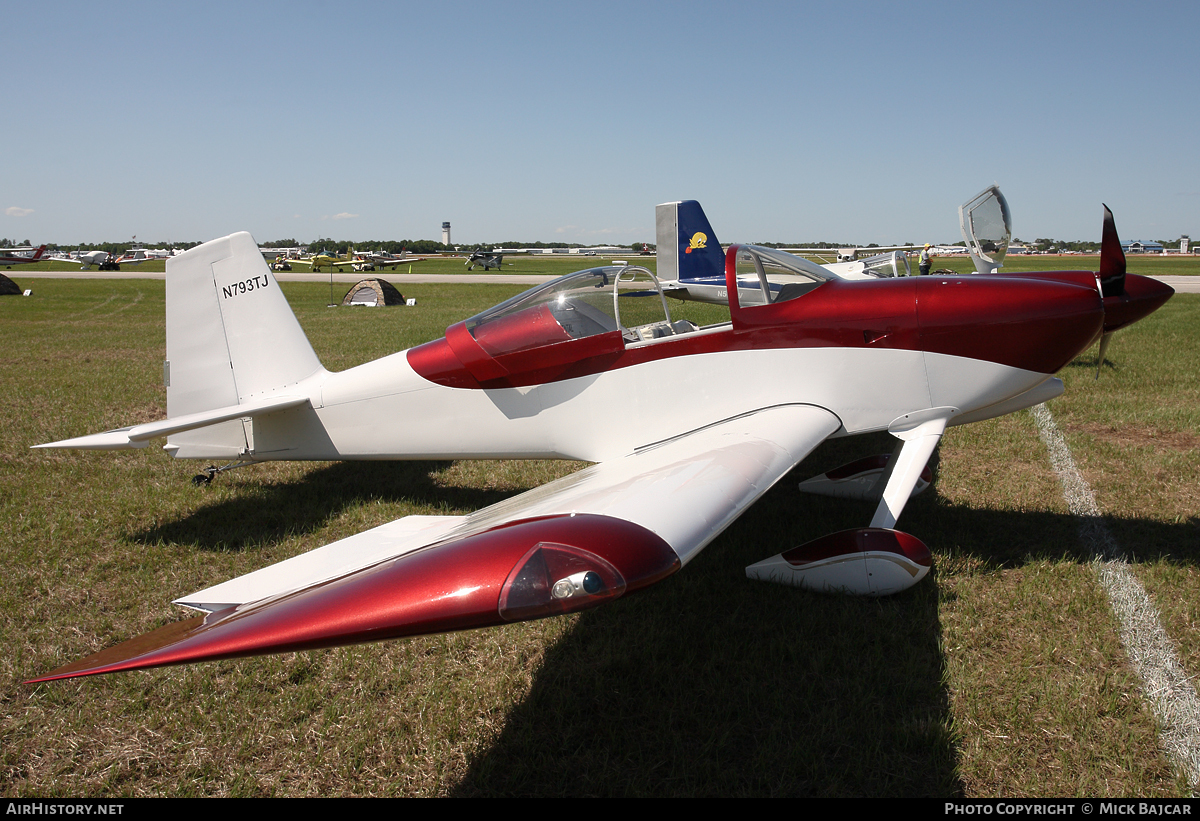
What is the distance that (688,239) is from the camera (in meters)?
14.0

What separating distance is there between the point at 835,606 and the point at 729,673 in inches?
34.4

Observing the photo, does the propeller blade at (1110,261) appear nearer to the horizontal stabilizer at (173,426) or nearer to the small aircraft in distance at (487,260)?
the horizontal stabilizer at (173,426)

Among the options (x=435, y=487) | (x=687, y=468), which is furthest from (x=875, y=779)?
(x=435, y=487)

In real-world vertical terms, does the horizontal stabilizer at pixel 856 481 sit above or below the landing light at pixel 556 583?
below

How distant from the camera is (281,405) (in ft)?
16.6

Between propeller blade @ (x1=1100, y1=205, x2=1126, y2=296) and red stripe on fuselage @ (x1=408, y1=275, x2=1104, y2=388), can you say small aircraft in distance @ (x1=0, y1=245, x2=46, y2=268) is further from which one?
propeller blade @ (x1=1100, y1=205, x2=1126, y2=296)

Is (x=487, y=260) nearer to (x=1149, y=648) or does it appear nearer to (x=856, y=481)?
(x=856, y=481)

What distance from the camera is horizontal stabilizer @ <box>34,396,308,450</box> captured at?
172 inches

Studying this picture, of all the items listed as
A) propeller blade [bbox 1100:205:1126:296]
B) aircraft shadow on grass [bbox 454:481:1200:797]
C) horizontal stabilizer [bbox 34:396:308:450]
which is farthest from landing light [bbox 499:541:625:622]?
propeller blade [bbox 1100:205:1126:296]

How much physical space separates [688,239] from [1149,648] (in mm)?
11675

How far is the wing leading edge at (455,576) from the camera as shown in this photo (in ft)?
6.17

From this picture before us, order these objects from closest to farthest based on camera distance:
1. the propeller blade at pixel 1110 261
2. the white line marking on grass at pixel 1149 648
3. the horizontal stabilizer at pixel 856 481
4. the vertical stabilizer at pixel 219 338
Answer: the white line marking on grass at pixel 1149 648, the propeller blade at pixel 1110 261, the vertical stabilizer at pixel 219 338, the horizontal stabilizer at pixel 856 481

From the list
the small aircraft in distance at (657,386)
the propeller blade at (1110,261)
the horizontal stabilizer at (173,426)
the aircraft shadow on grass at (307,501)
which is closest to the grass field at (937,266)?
the aircraft shadow on grass at (307,501)

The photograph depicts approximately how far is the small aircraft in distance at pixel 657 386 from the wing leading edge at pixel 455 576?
0.03 m
